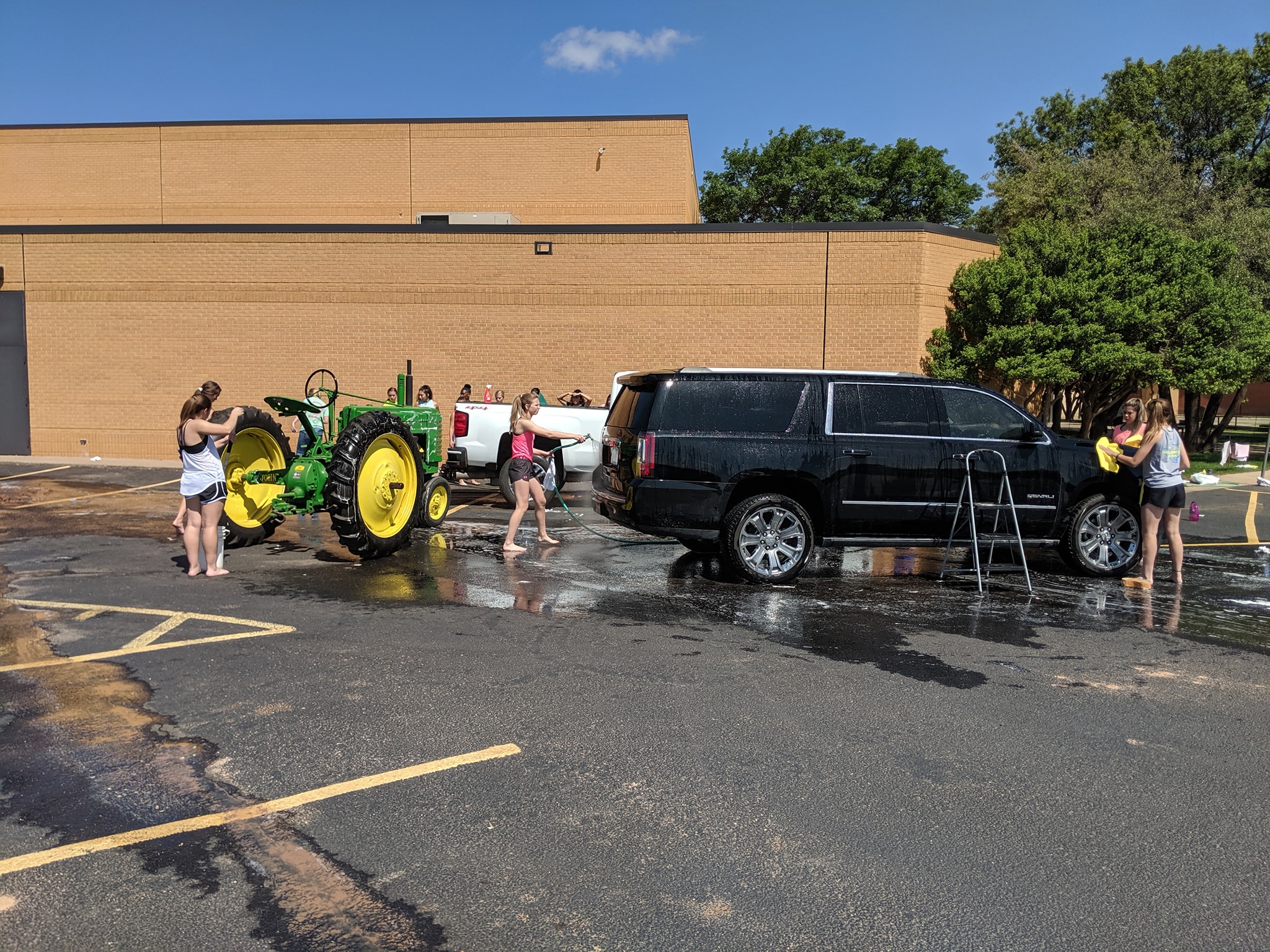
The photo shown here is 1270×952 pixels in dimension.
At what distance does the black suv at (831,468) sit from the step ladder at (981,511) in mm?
79

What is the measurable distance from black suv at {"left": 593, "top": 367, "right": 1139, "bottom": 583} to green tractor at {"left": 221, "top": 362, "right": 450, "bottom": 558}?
2.45m

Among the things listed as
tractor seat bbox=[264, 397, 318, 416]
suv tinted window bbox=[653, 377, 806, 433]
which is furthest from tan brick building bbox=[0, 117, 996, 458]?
suv tinted window bbox=[653, 377, 806, 433]

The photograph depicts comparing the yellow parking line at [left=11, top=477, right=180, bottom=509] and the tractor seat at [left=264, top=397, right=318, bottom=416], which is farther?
the yellow parking line at [left=11, top=477, right=180, bottom=509]

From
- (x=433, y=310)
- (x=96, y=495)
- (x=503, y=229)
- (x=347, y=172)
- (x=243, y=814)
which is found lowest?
(x=243, y=814)

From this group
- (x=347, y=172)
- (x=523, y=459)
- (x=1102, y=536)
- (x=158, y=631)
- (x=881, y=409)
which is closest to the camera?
(x=158, y=631)

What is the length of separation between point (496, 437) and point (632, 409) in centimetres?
584

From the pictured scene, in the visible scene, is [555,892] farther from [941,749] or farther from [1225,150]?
[1225,150]

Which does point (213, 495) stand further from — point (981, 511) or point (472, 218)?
point (472, 218)

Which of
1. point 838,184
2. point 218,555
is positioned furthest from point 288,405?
point 838,184

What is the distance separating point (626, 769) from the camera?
4.48 meters

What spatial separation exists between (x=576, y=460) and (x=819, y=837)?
1129 centimetres

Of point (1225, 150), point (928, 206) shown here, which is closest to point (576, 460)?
point (1225, 150)

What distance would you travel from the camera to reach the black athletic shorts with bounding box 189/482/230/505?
852 cm

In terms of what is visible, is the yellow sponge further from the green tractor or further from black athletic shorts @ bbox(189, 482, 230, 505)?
black athletic shorts @ bbox(189, 482, 230, 505)
